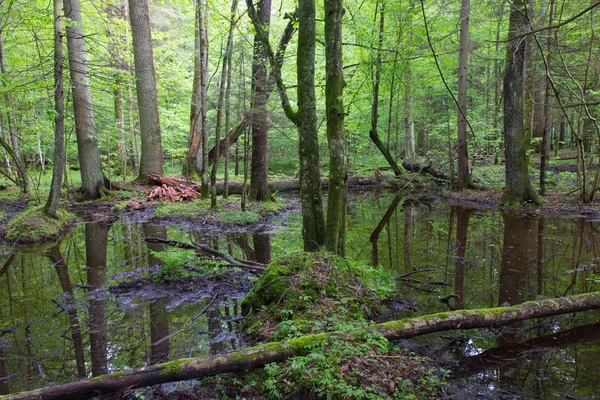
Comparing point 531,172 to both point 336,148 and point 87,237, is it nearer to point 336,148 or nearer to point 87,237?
point 336,148

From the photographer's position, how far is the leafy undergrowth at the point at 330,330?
2713 mm

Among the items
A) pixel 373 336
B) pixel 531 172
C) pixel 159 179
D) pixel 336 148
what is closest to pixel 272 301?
pixel 373 336

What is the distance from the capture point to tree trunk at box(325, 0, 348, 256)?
15.9 ft

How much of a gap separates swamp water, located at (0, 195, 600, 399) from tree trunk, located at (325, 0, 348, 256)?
50.2 inches

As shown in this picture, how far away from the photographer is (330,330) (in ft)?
11.3

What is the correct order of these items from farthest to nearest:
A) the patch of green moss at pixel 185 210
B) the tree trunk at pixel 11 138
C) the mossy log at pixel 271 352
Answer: the patch of green moss at pixel 185 210 → the tree trunk at pixel 11 138 → the mossy log at pixel 271 352

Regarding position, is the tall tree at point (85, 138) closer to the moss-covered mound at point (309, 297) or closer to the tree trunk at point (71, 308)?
the tree trunk at point (71, 308)

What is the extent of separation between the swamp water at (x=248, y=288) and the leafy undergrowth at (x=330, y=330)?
1.14 ft

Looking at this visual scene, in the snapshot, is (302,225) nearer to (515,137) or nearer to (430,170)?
(515,137)

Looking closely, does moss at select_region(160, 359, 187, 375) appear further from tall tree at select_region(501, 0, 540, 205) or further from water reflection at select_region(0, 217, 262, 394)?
tall tree at select_region(501, 0, 540, 205)

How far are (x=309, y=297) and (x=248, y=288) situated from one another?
5.83 feet

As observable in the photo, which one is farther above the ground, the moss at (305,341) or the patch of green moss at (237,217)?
the patch of green moss at (237,217)

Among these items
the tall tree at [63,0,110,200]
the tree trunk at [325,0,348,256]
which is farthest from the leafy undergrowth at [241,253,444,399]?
the tall tree at [63,0,110,200]

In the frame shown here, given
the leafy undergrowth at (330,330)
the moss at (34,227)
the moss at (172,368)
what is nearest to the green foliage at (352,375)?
the leafy undergrowth at (330,330)
